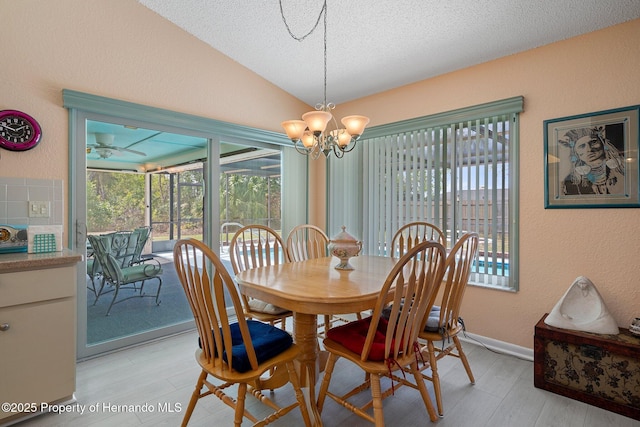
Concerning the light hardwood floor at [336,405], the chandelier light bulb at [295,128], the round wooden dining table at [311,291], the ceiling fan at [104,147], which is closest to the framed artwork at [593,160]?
the light hardwood floor at [336,405]

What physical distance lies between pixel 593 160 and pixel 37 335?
3.76 metres

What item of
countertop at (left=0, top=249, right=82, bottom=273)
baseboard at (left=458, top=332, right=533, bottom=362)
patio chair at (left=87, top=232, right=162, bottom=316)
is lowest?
baseboard at (left=458, top=332, right=533, bottom=362)

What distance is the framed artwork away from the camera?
2211mm

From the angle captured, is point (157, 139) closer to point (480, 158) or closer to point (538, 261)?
point (480, 158)

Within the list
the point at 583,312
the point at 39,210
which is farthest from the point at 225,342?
the point at 583,312

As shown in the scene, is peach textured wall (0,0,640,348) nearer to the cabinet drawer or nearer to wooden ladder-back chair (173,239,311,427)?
the cabinet drawer

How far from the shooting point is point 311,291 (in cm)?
165

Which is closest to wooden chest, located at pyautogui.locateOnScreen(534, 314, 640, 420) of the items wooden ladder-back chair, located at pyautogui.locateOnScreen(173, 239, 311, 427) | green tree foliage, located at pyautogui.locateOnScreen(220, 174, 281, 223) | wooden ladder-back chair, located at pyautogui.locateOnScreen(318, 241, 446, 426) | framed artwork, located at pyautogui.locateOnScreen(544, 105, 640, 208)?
framed artwork, located at pyautogui.locateOnScreen(544, 105, 640, 208)

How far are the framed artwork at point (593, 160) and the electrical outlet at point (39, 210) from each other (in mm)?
3716

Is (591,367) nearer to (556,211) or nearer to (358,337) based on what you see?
(556,211)

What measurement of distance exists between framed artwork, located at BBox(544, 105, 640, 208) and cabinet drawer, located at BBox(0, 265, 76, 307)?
3365 millimetres

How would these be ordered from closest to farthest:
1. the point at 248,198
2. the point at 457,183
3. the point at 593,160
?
the point at 593,160 → the point at 457,183 → the point at 248,198

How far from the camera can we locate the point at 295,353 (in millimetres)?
1628

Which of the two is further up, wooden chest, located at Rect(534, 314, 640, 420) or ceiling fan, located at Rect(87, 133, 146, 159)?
ceiling fan, located at Rect(87, 133, 146, 159)
